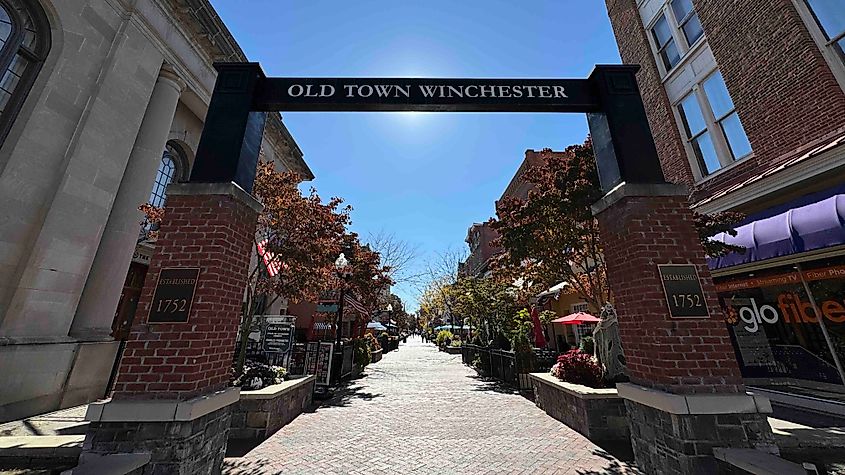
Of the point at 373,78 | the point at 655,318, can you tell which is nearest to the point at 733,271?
the point at 655,318

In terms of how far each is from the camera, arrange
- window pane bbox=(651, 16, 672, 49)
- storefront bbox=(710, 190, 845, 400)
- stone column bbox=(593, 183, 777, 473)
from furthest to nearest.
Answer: window pane bbox=(651, 16, 672, 49), storefront bbox=(710, 190, 845, 400), stone column bbox=(593, 183, 777, 473)

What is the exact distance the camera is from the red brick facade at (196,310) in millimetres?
3617

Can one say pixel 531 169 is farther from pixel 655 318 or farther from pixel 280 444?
pixel 280 444

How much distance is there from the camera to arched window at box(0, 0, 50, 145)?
7273mm

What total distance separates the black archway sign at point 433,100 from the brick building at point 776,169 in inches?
206

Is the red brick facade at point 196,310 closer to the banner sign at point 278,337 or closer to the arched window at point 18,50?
the banner sign at point 278,337

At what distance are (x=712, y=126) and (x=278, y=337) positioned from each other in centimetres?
1526

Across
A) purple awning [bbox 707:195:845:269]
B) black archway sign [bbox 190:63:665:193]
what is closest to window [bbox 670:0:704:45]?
purple awning [bbox 707:195:845:269]

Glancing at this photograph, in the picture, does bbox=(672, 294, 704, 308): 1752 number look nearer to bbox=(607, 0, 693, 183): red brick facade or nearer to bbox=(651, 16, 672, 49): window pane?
bbox=(607, 0, 693, 183): red brick facade

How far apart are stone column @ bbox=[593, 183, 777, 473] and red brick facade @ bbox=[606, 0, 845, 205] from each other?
7237 millimetres

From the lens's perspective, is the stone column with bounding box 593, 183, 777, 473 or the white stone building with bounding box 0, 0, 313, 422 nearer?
the stone column with bounding box 593, 183, 777, 473

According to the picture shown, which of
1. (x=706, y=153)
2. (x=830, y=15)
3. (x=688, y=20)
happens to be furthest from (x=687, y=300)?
(x=688, y=20)

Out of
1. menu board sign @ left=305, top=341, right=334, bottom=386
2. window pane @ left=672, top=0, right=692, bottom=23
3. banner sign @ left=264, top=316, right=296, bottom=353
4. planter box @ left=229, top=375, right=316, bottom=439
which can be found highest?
window pane @ left=672, top=0, right=692, bottom=23

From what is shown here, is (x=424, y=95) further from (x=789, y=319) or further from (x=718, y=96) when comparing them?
(x=718, y=96)
